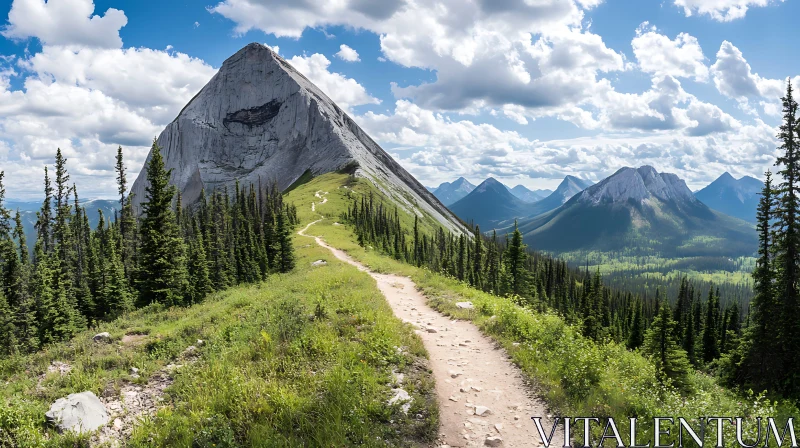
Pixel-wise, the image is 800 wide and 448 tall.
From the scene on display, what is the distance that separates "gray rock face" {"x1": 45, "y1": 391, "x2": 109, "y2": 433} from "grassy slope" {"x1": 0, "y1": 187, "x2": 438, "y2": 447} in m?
0.23

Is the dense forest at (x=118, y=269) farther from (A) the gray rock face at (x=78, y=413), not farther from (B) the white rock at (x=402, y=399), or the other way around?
(B) the white rock at (x=402, y=399)

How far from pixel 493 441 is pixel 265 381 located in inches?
215

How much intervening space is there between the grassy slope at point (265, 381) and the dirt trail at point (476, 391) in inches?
20.6

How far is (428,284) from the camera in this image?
23.0 m

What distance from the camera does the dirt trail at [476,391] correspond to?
7.62 meters

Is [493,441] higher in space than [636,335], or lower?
higher

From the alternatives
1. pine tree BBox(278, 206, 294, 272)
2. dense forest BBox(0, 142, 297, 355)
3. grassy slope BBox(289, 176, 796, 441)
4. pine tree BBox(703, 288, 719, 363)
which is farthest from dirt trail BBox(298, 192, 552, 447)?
pine tree BBox(703, 288, 719, 363)

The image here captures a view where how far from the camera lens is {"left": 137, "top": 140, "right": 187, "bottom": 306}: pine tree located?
28.6m

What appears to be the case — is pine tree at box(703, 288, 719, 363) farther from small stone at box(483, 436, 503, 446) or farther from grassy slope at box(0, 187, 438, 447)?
small stone at box(483, 436, 503, 446)

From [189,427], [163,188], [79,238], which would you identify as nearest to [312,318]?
[189,427]

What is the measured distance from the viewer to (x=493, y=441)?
738cm

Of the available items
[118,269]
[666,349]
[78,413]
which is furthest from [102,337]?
[666,349]

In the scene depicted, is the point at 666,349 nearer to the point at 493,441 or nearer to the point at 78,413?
the point at 493,441

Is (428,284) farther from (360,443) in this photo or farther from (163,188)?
(163,188)
